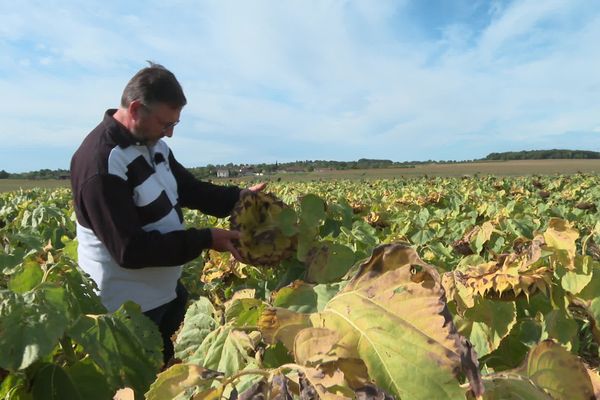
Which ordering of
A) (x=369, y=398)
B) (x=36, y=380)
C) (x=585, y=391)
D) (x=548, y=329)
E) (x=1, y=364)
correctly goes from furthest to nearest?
(x=548, y=329) → (x=36, y=380) → (x=1, y=364) → (x=585, y=391) → (x=369, y=398)

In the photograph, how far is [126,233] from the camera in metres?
2.54

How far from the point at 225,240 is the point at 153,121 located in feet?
2.82

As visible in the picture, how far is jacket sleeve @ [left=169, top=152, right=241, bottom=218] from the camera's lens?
9.75 feet

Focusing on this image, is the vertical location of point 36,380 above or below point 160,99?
below

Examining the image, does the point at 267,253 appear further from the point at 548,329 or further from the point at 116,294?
the point at 116,294

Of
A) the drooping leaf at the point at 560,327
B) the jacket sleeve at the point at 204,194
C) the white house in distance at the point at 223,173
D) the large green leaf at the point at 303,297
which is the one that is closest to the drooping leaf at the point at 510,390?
the large green leaf at the point at 303,297

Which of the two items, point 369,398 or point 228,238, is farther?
point 228,238

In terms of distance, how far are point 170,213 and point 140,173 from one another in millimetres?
296

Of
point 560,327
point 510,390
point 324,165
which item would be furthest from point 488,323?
point 324,165

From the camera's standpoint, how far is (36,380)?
142cm

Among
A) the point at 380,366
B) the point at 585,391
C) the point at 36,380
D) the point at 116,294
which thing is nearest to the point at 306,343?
the point at 380,366

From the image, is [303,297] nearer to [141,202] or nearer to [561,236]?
[561,236]

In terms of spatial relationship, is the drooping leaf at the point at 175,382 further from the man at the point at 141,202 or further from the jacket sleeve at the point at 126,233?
the jacket sleeve at the point at 126,233

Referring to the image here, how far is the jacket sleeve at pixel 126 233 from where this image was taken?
2.53 meters
